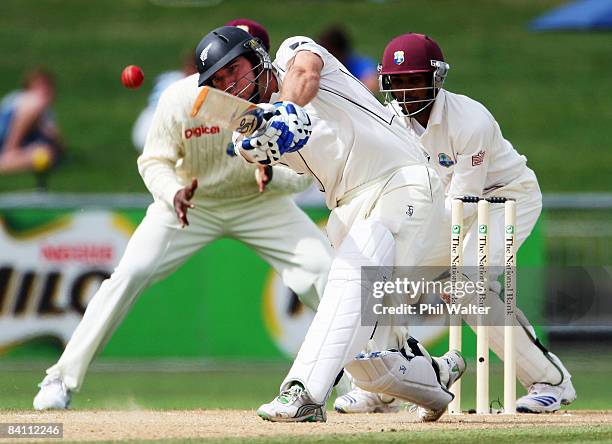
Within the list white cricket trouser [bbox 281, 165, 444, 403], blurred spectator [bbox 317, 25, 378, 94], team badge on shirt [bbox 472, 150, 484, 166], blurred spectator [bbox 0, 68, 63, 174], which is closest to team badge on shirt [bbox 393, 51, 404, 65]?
team badge on shirt [bbox 472, 150, 484, 166]

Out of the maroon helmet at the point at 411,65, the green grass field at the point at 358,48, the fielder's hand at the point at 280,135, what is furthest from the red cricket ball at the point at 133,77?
the green grass field at the point at 358,48

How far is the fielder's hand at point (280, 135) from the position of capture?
207 inches

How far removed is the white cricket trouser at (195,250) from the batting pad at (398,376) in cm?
182

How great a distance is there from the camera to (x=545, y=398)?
6992 millimetres

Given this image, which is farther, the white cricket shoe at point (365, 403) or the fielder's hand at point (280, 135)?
the white cricket shoe at point (365, 403)

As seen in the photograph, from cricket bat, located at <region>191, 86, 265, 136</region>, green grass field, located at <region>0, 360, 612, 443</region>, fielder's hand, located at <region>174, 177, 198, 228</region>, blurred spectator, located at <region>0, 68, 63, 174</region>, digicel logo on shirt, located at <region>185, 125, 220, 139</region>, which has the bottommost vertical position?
green grass field, located at <region>0, 360, 612, 443</region>

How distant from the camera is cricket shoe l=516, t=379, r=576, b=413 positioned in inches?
273

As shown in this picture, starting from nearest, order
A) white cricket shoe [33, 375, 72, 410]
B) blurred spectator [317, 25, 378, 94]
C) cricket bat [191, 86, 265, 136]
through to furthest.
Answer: cricket bat [191, 86, 265, 136] → white cricket shoe [33, 375, 72, 410] → blurred spectator [317, 25, 378, 94]

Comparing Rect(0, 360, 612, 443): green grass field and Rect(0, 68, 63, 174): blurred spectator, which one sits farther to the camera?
Rect(0, 68, 63, 174): blurred spectator

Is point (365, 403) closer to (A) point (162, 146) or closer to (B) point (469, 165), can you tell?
(B) point (469, 165)

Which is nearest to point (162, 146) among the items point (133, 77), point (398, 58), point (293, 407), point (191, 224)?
point (191, 224)

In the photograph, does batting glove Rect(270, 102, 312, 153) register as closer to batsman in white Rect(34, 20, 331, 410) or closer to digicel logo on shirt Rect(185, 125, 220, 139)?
batsman in white Rect(34, 20, 331, 410)

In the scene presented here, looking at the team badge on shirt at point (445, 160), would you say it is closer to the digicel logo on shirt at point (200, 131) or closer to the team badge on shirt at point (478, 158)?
the team badge on shirt at point (478, 158)

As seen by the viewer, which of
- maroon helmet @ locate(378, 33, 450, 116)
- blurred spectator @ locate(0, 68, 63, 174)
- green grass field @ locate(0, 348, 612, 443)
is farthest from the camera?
blurred spectator @ locate(0, 68, 63, 174)
